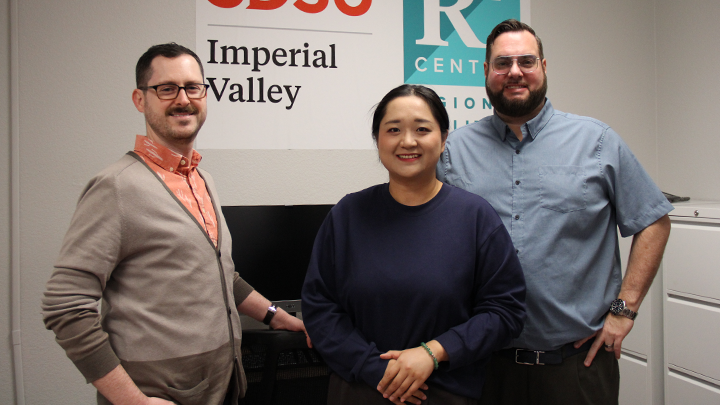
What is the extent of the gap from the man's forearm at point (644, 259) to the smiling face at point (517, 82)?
550 millimetres

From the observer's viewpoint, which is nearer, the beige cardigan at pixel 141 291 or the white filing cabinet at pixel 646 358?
the beige cardigan at pixel 141 291

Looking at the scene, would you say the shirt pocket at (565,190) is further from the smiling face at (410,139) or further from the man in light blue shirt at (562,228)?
the smiling face at (410,139)

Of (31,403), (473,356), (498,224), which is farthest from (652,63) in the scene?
(31,403)

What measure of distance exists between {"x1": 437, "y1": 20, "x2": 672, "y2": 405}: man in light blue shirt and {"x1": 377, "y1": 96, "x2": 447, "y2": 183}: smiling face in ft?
1.26

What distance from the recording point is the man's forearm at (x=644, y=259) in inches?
55.2

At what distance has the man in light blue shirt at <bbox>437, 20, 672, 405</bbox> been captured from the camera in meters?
1.36

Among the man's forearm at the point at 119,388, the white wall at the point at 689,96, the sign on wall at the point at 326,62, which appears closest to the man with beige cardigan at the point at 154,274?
the man's forearm at the point at 119,388

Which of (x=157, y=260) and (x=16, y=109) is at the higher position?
(x=16, y=109)

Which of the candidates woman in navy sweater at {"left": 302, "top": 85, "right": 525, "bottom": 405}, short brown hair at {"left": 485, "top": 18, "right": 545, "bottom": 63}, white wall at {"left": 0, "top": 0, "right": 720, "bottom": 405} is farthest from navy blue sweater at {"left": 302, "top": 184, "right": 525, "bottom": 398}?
white wall at {"left": 0, "top": 0, "right": 720, "bottom": 405}

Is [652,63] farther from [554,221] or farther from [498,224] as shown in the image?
[498,224]

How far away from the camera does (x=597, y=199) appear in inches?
54.9

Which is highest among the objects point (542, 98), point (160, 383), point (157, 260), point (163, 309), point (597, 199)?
point (542, 98)

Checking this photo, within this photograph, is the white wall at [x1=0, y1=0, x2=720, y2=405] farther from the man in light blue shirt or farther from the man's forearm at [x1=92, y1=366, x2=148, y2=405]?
Result: the man's forearm at [x1=92, y1=366, x2=148, y2=405]

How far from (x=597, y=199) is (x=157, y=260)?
1.33 metres
